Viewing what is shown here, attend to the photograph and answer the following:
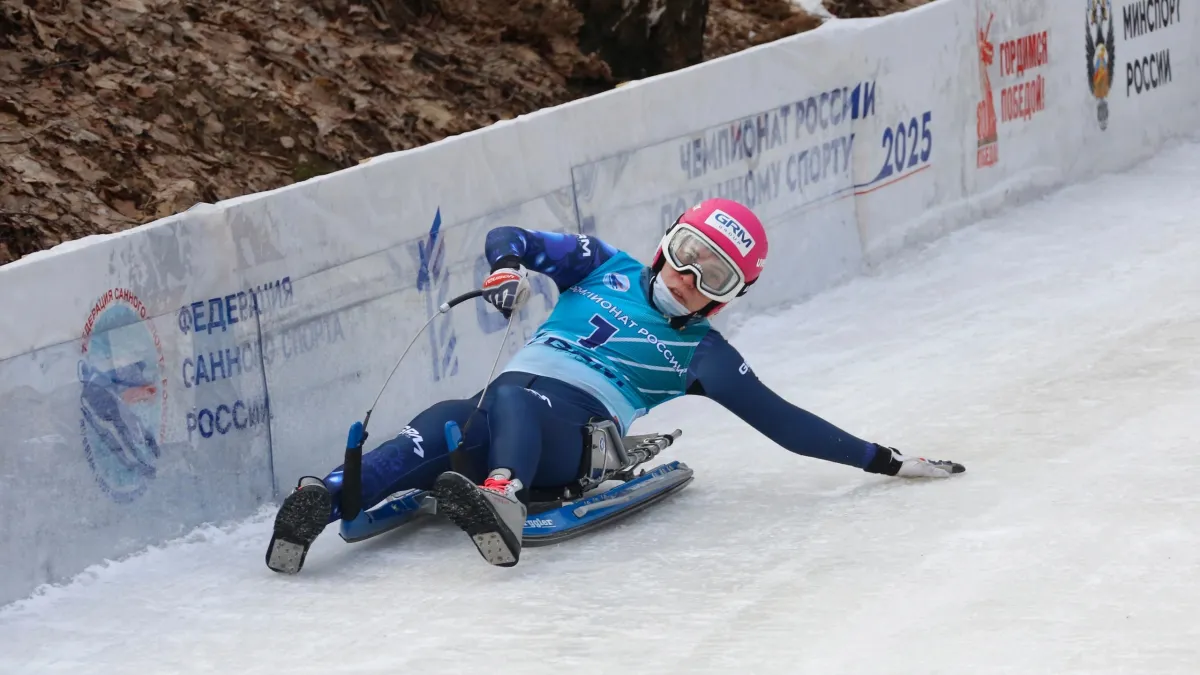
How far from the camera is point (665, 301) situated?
4.91 metres

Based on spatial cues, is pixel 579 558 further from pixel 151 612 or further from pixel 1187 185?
pixel 1187 185

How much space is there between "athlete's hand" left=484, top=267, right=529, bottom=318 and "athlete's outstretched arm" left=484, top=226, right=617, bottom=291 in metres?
0.18

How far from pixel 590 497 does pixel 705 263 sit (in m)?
0.80

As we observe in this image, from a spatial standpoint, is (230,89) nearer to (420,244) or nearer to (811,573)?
(420,244)

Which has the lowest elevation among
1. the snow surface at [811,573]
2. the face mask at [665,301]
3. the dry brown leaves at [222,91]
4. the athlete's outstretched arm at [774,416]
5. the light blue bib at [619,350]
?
the snow surface at [811,573]

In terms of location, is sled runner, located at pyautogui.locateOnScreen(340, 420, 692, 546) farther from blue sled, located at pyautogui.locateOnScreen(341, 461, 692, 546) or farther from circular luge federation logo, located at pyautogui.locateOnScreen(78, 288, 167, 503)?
circular luge federation logo, located at pyautogui.locateOnScreen(78, 288, 167, 503)

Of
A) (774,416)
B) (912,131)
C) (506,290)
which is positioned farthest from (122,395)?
(912,131)

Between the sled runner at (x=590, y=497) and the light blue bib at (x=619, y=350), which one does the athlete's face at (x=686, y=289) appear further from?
the sled runner at (x=590, y=497)

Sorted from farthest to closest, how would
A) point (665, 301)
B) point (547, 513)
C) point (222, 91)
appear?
point (222, 91), point (665, 301), point (547, 513)

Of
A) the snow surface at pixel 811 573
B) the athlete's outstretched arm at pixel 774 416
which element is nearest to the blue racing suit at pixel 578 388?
the athlete's outstretched arm at pixel 774 416

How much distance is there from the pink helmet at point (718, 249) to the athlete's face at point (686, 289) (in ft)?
0.06

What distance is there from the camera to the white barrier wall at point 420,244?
4359 mm

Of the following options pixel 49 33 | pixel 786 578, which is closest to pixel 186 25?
pixel 49 33

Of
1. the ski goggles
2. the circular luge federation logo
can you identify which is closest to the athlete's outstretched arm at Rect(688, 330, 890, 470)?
the ski goggles
